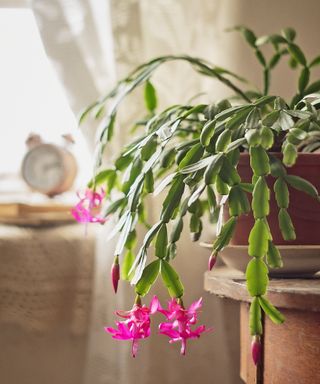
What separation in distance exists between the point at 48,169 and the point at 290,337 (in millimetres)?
868

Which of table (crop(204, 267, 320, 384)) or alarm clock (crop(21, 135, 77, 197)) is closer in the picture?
table (crop(204, 267, 320, 384))

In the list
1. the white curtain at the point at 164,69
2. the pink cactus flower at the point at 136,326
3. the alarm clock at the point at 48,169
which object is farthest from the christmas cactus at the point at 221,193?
the alarm clock at the point at 48,169

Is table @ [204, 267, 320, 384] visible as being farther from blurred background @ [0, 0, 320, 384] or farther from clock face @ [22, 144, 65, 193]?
clock face @ [22, 144, 65, 193]

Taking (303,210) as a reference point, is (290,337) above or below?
below

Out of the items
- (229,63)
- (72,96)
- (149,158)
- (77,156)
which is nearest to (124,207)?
(149,158)

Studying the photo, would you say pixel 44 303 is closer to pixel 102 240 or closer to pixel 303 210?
pixel 102 240

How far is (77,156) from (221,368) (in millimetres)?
710

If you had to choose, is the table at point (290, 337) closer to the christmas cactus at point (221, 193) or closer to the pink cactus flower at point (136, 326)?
the christmas cactus at point (221, 193)

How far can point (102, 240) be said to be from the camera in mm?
1397

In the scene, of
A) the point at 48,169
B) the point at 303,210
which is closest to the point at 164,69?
the point at 48,169

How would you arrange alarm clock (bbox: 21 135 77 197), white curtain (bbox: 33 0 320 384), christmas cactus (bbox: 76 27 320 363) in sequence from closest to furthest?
christmas cactus (bbox: 76 27 320 363) < white curtain (bbox: 33 0 320 384) < alarm clock (bbox: 21 135 77 197)

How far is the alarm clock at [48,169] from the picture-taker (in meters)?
1.58

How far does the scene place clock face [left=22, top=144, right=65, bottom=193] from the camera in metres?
1.59

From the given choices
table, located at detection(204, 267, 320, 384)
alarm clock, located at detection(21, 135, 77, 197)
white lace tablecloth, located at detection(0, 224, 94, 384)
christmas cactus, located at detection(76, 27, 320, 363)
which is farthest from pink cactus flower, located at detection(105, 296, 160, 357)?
alarm clock, located at detection(21, 135, 77, 197)
